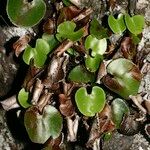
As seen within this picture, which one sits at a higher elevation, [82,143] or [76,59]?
[76,59]

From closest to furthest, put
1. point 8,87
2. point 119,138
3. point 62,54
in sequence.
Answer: point 62,54
point 119,138
point 8,87

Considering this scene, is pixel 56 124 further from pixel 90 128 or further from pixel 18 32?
pixel 18 32

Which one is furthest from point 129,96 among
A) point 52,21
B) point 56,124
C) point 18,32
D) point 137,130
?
point 18,32

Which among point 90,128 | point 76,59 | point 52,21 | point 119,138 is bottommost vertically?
point 119,138

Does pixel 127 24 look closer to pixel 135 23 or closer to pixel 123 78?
pixel 135 23

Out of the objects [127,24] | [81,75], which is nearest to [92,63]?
[81,75]

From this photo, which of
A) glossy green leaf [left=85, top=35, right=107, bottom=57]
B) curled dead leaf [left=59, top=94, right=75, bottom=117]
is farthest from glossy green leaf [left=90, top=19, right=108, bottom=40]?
curled dead leaf [left=59, top=94, right=75, bottom=117]
